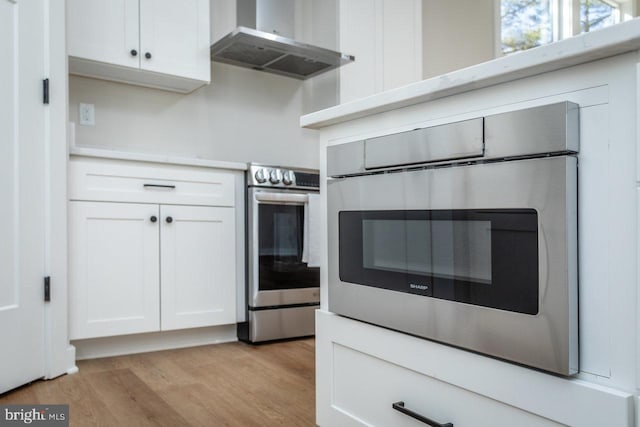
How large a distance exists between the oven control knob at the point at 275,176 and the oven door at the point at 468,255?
136 cm

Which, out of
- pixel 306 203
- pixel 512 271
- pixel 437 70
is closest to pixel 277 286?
pixel 306 203

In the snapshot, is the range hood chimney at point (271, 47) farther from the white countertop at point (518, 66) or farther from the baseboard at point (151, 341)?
the white countertop at point (518, 66)

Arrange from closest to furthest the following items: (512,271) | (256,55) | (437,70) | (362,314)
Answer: (512,271) < (362,314) < (256,55) < (437,70)

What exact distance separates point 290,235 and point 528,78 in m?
1.90

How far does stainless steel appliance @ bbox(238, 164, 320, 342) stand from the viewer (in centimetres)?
260

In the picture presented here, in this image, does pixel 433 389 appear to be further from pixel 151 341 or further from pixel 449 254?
pixel 151 341

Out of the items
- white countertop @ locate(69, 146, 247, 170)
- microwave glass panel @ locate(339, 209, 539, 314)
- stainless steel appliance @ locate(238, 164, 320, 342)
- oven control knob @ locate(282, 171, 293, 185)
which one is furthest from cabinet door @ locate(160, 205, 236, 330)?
microwave glass panel @ locate(339, 209, 539, 314)

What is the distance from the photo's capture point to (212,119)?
10.2 ft

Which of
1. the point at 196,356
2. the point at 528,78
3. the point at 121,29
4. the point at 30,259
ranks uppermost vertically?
the point at 121,29

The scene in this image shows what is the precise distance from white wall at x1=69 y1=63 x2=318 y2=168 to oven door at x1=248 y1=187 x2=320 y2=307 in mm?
659

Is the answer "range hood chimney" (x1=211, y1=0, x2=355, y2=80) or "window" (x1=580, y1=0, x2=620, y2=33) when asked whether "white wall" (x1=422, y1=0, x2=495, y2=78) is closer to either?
"window" (x1=580, y1=0, x2=620, y2=33)

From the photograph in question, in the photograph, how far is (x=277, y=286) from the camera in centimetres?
266

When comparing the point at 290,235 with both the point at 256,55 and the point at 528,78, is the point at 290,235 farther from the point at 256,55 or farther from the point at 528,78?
the point at 528,78

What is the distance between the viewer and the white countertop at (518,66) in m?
0.79
